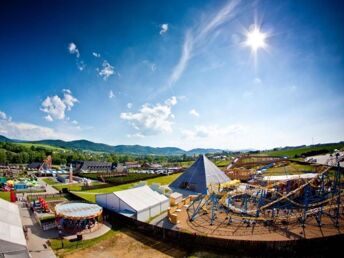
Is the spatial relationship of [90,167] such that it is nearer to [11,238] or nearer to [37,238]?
[37,238]

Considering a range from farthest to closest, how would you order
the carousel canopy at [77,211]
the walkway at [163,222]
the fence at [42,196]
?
1. the fence at [42,196]
2. the walkway at [163,222]
3. the carousel canopy at [77,211]

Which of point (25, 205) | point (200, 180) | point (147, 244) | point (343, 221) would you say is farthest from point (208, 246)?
point (25, 205)

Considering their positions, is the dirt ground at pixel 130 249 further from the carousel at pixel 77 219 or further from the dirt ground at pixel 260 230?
the dirt ground at pixel 260 230

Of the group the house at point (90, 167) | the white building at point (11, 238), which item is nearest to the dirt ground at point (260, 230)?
the white building at point (11, 238)

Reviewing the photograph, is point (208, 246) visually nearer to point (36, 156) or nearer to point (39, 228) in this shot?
point (39, 228)

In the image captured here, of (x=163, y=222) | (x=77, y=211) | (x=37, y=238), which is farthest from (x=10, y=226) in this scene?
(x=163, y=222)
